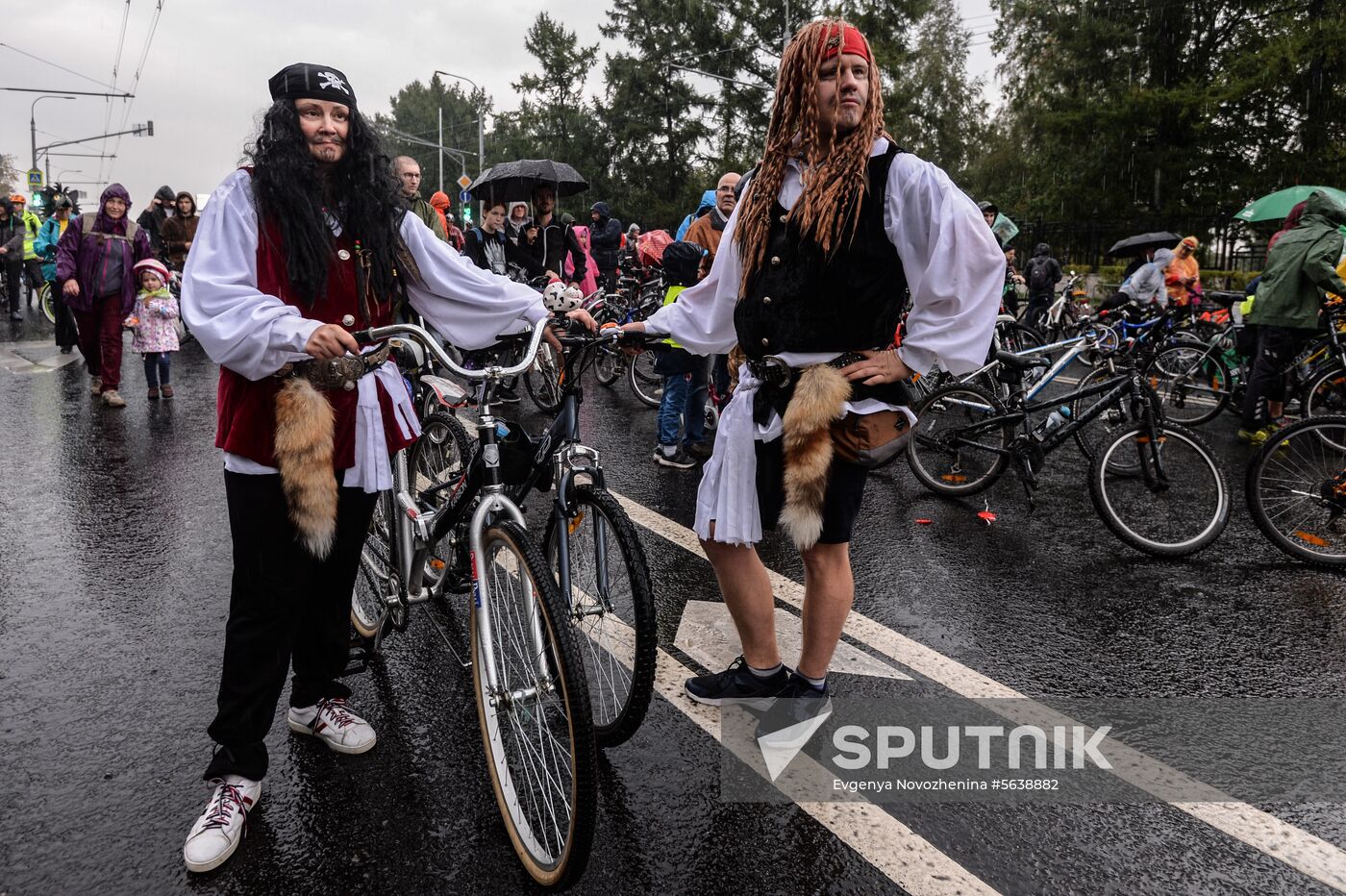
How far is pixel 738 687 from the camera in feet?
10.5

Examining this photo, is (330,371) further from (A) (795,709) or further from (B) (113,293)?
(B) (113,293)

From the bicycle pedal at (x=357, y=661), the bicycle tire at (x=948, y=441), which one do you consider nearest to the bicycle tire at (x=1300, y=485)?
the bicycle tire at (x=948, y=441)

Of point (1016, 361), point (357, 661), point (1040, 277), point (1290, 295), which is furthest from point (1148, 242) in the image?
point (357, 661)

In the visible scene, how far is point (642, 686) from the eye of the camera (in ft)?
9.02

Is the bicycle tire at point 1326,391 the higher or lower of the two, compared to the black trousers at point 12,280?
lower

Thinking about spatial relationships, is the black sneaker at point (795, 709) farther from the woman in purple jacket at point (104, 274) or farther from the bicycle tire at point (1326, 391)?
the woman in purple jacket at point (104, 274)

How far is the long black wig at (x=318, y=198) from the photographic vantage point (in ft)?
8.14

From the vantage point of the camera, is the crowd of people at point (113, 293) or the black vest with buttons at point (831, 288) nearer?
the black vest with buttons at point (831, 288)

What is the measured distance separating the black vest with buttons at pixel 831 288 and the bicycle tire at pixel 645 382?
6459mm

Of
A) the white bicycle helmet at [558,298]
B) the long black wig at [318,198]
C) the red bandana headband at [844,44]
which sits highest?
the red bandana headband at [844,44]

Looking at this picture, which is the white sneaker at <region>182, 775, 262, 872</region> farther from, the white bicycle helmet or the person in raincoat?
the person in raincoat

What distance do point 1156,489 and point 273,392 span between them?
4493 millimetres

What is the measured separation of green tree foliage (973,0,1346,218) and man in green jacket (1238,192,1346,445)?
18.4 metres

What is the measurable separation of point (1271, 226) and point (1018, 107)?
12619 mm
